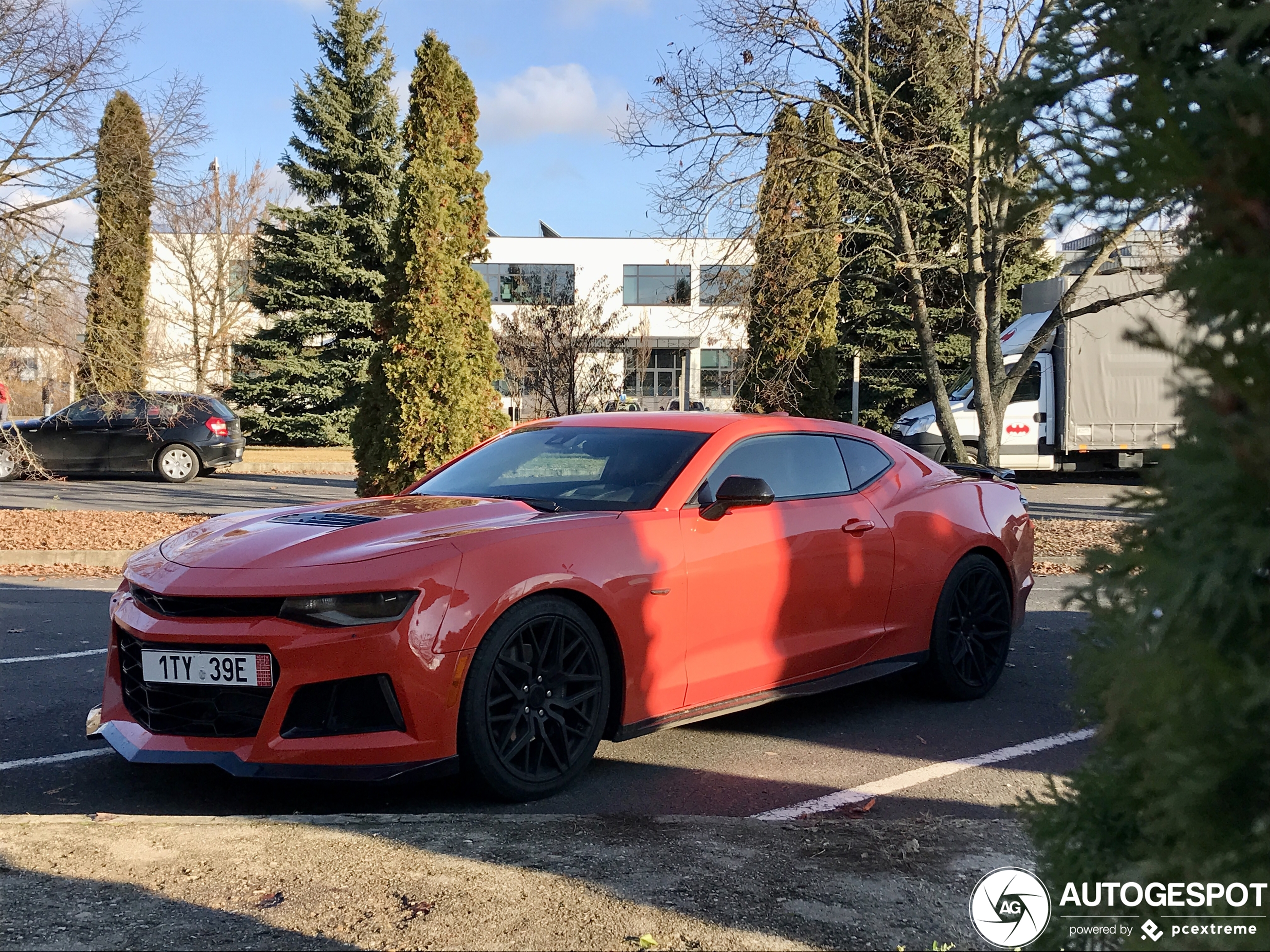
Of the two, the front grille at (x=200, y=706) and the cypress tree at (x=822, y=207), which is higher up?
the cypress tree at (x=822, y=207)

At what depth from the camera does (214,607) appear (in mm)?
4098

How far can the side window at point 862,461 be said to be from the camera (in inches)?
231

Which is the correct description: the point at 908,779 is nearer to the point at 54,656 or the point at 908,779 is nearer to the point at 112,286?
the point at 54,656

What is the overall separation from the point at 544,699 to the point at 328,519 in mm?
1199

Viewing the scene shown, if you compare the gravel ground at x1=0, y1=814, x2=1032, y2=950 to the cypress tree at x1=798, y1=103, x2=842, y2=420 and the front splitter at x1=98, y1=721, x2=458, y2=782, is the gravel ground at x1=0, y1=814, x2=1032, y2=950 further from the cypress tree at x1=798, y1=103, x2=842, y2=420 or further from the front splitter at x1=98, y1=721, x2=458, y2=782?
the cypress tree at x1=798, y1=103, x2=842, y2=420

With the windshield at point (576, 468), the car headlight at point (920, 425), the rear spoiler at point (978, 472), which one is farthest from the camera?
the car headlight at point (920, 425)

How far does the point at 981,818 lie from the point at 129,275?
24951 millimetres

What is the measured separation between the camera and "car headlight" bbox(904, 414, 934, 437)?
2358cm

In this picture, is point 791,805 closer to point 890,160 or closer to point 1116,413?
point 890,160

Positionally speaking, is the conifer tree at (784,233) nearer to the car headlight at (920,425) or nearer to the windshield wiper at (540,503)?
the car headlight at (920,425)

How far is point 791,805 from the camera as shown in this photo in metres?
4.32

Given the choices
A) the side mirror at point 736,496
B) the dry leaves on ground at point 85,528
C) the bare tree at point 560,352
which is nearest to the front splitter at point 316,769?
the side mirror at point 736,496

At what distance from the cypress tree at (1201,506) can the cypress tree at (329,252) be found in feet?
100

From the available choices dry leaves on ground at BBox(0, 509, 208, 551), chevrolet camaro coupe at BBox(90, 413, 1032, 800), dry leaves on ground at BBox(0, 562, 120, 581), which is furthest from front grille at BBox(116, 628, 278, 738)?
dry leaves on ground at BBox(0, 509, 208, 551)
